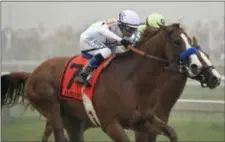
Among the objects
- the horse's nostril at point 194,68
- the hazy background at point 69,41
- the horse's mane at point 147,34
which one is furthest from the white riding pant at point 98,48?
the hazy background at point 69,41

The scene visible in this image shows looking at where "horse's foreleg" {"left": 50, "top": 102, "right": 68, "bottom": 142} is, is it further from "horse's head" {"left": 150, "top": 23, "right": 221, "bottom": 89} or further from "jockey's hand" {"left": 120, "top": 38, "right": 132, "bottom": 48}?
"horse's head" {"left": 150, "top": 23, "right": 221, "bottom": 89}

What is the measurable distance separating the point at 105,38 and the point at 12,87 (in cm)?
145

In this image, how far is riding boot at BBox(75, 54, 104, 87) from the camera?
203 inches

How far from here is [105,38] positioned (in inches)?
214

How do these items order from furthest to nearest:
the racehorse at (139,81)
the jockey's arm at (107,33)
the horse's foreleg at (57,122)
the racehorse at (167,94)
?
the horse's foreleg at (57,122), the racehorse at (167,94), the jockey's arm at (107,33), the racehorse at (139,81)

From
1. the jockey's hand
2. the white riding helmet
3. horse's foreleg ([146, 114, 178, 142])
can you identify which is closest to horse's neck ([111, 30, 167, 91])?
the jockey's hand

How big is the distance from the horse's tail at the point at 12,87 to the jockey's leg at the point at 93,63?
4.01 feet

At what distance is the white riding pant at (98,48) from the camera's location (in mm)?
5184

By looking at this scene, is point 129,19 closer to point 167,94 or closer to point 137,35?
point 137,35

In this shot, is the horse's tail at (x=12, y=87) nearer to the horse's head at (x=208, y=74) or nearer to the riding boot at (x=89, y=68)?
the riding boot at (x=89, y=68)

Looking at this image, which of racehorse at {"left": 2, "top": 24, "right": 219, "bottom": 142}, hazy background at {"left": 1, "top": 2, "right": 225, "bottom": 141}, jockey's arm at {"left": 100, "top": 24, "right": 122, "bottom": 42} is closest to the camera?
racehorse at {"left": 2, "top": 24, "right": 219, "bottom": 142}

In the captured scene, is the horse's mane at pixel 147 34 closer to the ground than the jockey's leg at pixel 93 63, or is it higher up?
higher up

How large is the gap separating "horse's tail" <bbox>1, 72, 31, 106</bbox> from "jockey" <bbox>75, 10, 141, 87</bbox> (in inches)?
43.0

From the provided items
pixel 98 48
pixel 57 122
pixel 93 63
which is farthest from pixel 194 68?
pixel 57 122
